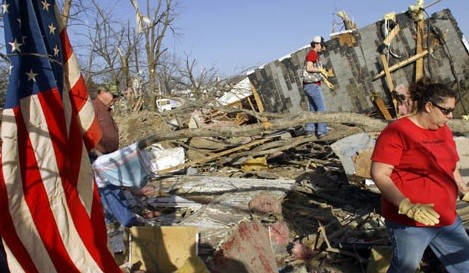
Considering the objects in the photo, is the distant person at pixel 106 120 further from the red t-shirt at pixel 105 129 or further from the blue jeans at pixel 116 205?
the blue jeans at pixel 116 205

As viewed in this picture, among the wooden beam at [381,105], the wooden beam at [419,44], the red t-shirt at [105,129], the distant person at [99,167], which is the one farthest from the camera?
the wooden beam at [381,105]

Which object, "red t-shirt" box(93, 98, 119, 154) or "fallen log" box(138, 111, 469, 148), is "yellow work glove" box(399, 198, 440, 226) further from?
"red t-shirt" box(93, 98, 119, 154)

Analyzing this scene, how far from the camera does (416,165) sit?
309cm

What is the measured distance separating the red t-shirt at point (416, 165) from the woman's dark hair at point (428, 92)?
170 millimetres

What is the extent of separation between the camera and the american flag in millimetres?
2918

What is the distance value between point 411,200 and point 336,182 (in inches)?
174

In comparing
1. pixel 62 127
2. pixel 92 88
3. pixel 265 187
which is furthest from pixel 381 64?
pixel 62 127

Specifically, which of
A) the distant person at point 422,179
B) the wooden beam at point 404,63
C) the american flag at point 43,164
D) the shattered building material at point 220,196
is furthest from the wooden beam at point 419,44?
the american flag at point 43,164

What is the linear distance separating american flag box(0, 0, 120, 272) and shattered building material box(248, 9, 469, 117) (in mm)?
9357

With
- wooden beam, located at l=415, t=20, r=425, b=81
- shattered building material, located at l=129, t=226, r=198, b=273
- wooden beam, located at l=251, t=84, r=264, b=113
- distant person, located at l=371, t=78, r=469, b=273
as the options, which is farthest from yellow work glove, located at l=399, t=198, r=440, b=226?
wooden beam, located at l=251, t=84, r=264, b=113

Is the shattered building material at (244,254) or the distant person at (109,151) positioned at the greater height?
the distant person at (109,151)

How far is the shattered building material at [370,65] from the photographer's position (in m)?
10.9

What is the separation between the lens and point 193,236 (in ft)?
14.9

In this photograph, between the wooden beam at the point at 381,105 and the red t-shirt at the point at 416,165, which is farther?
the wooden beam at the point at 381,105
